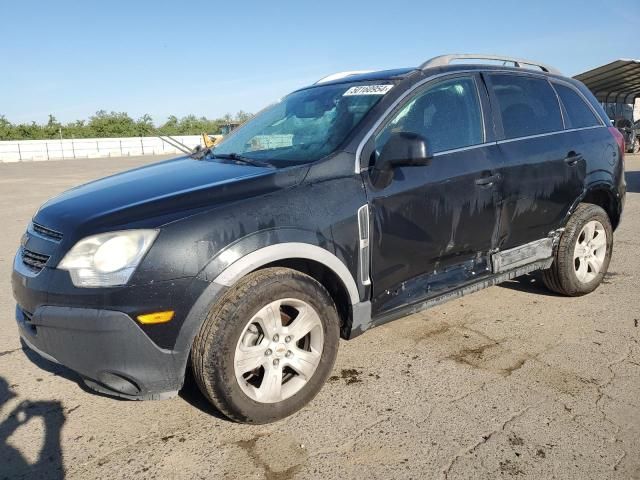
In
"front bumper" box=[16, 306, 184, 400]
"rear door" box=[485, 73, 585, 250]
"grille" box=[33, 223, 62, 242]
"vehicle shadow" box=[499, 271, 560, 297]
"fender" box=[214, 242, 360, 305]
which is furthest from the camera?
"vehicle shadow" box=[499, 271, 560, 297]

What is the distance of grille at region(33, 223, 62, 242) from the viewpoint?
2.46 metres

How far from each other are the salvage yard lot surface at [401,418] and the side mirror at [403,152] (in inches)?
50.8

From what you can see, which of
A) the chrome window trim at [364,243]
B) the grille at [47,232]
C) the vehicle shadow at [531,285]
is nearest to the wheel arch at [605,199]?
the vehicle shadow at [531,285]

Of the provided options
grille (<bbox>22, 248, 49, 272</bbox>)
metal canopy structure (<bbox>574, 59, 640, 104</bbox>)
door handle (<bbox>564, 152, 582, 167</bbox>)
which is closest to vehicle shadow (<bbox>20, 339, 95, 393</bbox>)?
grille (<bbox>22, 248, 49, 272</bbox>)

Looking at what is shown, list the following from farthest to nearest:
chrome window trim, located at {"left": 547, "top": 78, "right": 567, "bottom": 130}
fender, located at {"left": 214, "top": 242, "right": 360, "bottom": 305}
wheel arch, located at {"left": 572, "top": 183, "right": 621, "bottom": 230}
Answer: wheel arch, located at {"left": 572, "top": 183, "right": 621, "bottom": 230} < chrome window trim, located at {"left": 547, "top": 78, "right": 567, "bottom": 130} < fender, located at {"left": 214, "top": 242, "right": 360, "bottom": 305}

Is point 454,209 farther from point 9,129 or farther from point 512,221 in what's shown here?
point 9,129

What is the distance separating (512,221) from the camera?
355 cm

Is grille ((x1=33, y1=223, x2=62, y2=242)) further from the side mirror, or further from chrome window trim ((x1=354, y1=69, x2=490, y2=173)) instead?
the side mirror

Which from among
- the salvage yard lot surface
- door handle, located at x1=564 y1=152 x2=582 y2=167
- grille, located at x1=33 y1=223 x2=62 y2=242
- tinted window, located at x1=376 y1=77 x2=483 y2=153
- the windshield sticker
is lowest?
the salvage yard lot surface

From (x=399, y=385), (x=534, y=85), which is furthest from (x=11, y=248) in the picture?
(x=534, y=85)

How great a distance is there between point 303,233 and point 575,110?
2.92 m

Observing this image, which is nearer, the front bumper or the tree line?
the front bumper

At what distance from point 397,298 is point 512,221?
44.9 inches

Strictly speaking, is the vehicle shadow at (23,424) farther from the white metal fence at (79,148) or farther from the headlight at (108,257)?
the white metal fence at (79,148)
